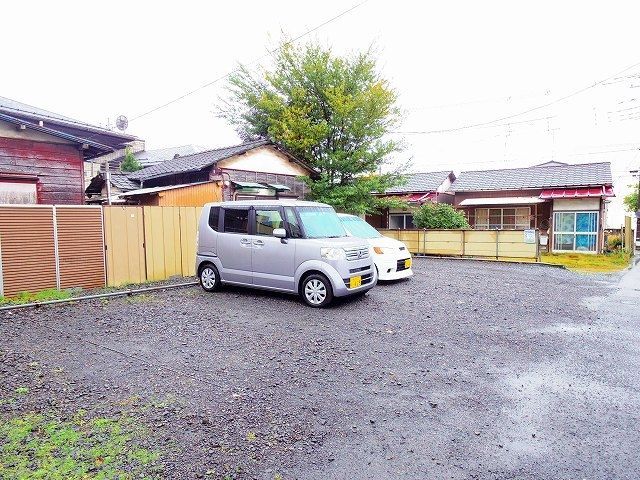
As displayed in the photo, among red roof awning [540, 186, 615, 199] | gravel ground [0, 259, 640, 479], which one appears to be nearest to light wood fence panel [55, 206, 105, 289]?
gravel ground [0, 259, 640, 479]

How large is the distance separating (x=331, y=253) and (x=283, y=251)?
0.90 metres

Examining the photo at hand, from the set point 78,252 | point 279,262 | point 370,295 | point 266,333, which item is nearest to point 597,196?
point 370,295

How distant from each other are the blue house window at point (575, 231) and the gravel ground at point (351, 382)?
1341 cm

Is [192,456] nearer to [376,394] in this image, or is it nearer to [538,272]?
[376,394]

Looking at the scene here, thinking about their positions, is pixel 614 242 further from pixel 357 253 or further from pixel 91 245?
pixel 91 245

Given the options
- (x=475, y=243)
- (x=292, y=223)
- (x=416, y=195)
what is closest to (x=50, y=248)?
(x=292, y=223)

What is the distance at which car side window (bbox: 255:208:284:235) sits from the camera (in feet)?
22.7

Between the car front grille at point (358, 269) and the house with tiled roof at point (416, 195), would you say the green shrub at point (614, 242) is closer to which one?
the house with tiled roof at point (416, 195)

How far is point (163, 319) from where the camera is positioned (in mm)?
5891

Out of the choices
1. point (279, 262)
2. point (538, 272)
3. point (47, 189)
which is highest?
point (47, 189)

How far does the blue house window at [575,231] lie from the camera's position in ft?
58.6

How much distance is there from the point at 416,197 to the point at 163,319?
1723 centimetres

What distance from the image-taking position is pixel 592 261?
15.3 metres

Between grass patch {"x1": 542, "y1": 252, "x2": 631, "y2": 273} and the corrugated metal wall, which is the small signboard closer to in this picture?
grass patch {"x1": 542, "y1": 252, "x2": 631, "y2": 273}
